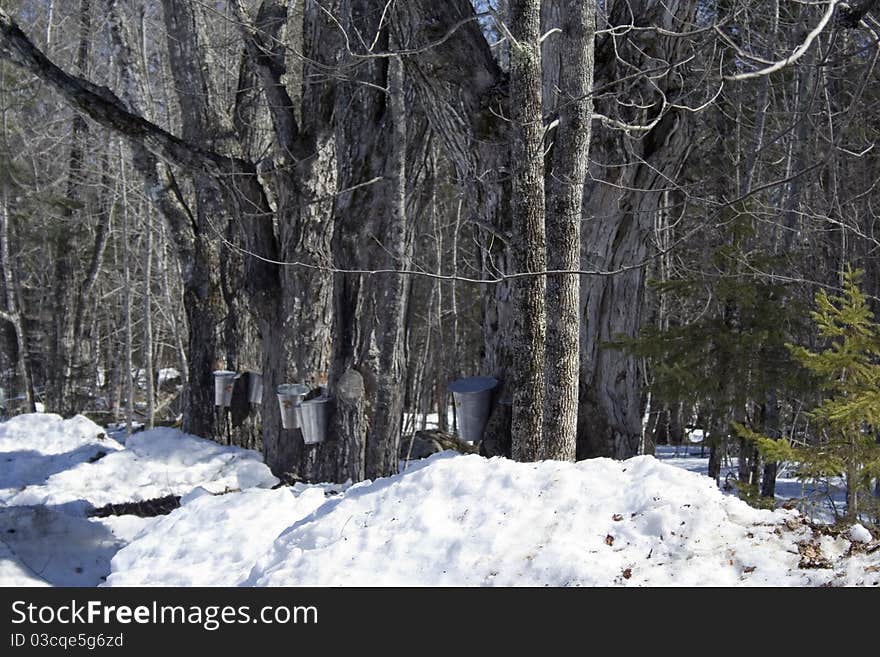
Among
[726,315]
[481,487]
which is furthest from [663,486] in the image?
[726,315]

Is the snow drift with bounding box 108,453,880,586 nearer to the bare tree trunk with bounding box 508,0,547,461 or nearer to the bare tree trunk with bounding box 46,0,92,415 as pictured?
the bare tree trunk with bounding box 508,0,547,461

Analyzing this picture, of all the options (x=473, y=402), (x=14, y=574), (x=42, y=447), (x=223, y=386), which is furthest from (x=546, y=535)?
(x=42, y=447)

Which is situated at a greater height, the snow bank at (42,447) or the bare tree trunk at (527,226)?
the bare tree trunk at (527,226)

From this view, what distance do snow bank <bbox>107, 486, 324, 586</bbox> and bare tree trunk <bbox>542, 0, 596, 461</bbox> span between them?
1.83 meters

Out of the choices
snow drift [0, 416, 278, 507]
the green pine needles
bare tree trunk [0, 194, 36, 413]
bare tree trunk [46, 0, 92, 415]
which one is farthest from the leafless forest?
bare tree trunk [0, 194, 36, 413]

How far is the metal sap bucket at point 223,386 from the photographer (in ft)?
32.6

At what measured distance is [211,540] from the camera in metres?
5.24

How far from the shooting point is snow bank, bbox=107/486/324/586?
4820mm

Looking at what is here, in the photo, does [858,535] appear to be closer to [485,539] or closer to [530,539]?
[530,539]

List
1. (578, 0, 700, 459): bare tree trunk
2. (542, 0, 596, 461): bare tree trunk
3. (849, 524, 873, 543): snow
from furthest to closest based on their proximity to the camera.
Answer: (578, 0, 700, 459): bare tree trunk, (542, 0, 596, 461): bare tree trunk, (849, 524, 873, 543): snow

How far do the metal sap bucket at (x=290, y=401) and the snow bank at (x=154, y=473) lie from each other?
720 millimetres

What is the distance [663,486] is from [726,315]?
15.4 feet

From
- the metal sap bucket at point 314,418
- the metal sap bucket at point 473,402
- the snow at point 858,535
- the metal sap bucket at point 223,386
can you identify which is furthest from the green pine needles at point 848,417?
the metal sap bucket at point 223,386

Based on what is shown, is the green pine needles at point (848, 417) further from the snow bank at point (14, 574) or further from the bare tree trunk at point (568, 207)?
the snow bank at point (14, 574)
